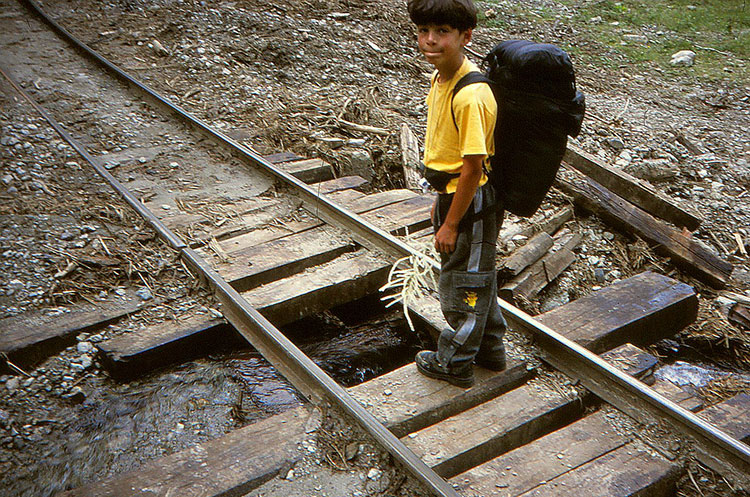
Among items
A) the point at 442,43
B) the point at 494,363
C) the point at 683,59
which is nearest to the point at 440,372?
the point at 494,363

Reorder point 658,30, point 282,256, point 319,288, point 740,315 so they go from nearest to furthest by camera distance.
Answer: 1. point 319,288
2. point 740,315
3. point 282,256
4. point 658,30

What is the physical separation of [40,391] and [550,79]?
122 inches

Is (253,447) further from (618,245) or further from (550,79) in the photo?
(618,245)

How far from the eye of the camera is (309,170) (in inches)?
240

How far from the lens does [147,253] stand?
477cm

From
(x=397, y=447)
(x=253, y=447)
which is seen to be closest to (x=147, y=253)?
(x=253, y=447)

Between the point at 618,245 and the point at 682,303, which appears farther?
the point at 618,245

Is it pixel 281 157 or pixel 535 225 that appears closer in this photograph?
pixel 535 225

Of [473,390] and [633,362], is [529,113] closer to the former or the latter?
[473,390]

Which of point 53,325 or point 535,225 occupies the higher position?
point 535,225

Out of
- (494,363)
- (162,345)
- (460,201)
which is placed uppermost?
(460,201)

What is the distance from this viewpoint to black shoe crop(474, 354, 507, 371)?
3521 millimetres

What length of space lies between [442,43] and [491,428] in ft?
5.94

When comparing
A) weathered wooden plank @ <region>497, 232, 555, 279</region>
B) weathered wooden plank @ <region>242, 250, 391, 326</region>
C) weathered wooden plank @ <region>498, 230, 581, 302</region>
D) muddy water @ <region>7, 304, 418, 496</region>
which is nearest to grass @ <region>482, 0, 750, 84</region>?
weathered wooden plank @ <region>498, 230, 581, 302</region>
